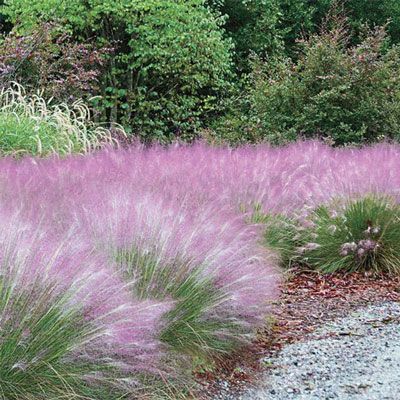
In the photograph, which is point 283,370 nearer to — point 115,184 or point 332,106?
point 115,184

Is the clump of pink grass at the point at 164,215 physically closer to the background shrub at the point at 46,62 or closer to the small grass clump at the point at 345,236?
the small grass clump at the point at 345,236

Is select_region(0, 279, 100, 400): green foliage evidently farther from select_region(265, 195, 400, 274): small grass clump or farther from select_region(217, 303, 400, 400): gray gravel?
select_region(265, 195, 400, 274): small grass clump

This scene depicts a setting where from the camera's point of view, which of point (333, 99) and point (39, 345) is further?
point (333, 99)

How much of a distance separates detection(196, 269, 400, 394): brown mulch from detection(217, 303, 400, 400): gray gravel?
2.8 inches

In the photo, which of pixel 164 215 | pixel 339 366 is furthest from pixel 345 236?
pixel 164 215

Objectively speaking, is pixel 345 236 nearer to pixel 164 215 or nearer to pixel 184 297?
pixel 164 215

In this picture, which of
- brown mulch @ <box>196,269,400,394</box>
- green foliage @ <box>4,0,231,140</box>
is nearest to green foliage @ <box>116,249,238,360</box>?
brown mulch @ <box>196,269,400,394</box>

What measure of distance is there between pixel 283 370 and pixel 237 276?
0.47 metres

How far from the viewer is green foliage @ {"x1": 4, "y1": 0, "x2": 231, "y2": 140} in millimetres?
13578

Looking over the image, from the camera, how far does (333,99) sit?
36.4 ft

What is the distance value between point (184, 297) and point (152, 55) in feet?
36.4

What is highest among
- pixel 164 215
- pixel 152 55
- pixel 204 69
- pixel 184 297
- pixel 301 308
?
pixel 164 215

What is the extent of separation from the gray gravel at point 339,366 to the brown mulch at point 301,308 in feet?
0.23

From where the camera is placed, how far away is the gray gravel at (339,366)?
313 centimetres
